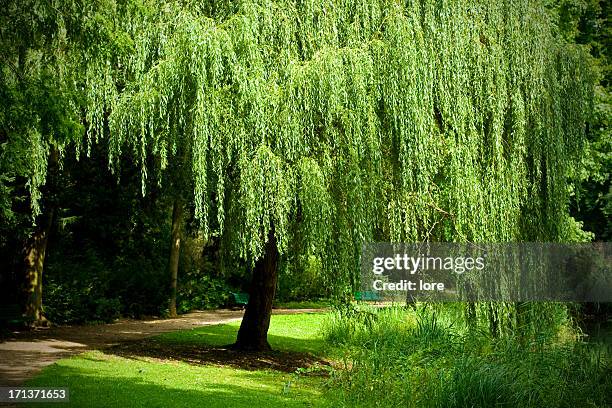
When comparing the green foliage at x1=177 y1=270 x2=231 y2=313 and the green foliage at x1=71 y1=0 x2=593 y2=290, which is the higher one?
the green foliage at x1=71 y1=0 x2=593 y2=290

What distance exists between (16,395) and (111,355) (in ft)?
11.3

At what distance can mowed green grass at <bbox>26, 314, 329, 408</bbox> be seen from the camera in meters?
7.36

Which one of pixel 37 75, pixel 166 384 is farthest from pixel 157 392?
pixel 37 75

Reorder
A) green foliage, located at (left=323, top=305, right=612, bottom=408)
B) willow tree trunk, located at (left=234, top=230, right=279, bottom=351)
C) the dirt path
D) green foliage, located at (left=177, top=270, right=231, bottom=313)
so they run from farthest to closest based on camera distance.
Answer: green foliage, located at (left=177, top=270, right=231, bottom=313) → willow tree trunk, located at (left=234, top=230, right=279, bottom=351) → the dirt path → green foliage, located at (left=323, top=305, right=612, bottom=408)

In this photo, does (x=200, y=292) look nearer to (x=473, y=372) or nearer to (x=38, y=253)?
(x=38, y=253)

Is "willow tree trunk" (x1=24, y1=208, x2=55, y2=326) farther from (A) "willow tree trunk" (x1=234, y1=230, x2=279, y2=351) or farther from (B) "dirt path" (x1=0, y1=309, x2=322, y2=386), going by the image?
(A) "willow tree trunk" (x1=234, y1=230, x2=279, y2=351)

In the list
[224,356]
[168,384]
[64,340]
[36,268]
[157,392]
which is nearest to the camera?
[157,392]

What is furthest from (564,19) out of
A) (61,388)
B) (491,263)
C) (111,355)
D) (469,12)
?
(61,388)

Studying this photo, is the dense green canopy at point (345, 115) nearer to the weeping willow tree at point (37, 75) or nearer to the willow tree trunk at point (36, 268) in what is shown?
the weeping willow tree at point (37, 75)

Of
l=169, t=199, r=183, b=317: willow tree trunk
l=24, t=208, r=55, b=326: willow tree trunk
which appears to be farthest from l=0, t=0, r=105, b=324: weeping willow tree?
l=169, t=199, r=183, b=317: willow tree trunk

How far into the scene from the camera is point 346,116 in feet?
28.3

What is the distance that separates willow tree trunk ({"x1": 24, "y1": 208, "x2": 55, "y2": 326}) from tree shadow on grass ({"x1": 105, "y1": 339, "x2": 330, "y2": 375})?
3104 mm

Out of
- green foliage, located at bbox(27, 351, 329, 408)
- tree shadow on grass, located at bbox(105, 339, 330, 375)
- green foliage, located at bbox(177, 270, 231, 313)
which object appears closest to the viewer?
green foliage, located at bbox(27, 351, 329, 408)

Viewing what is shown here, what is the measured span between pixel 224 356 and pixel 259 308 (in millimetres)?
1064
